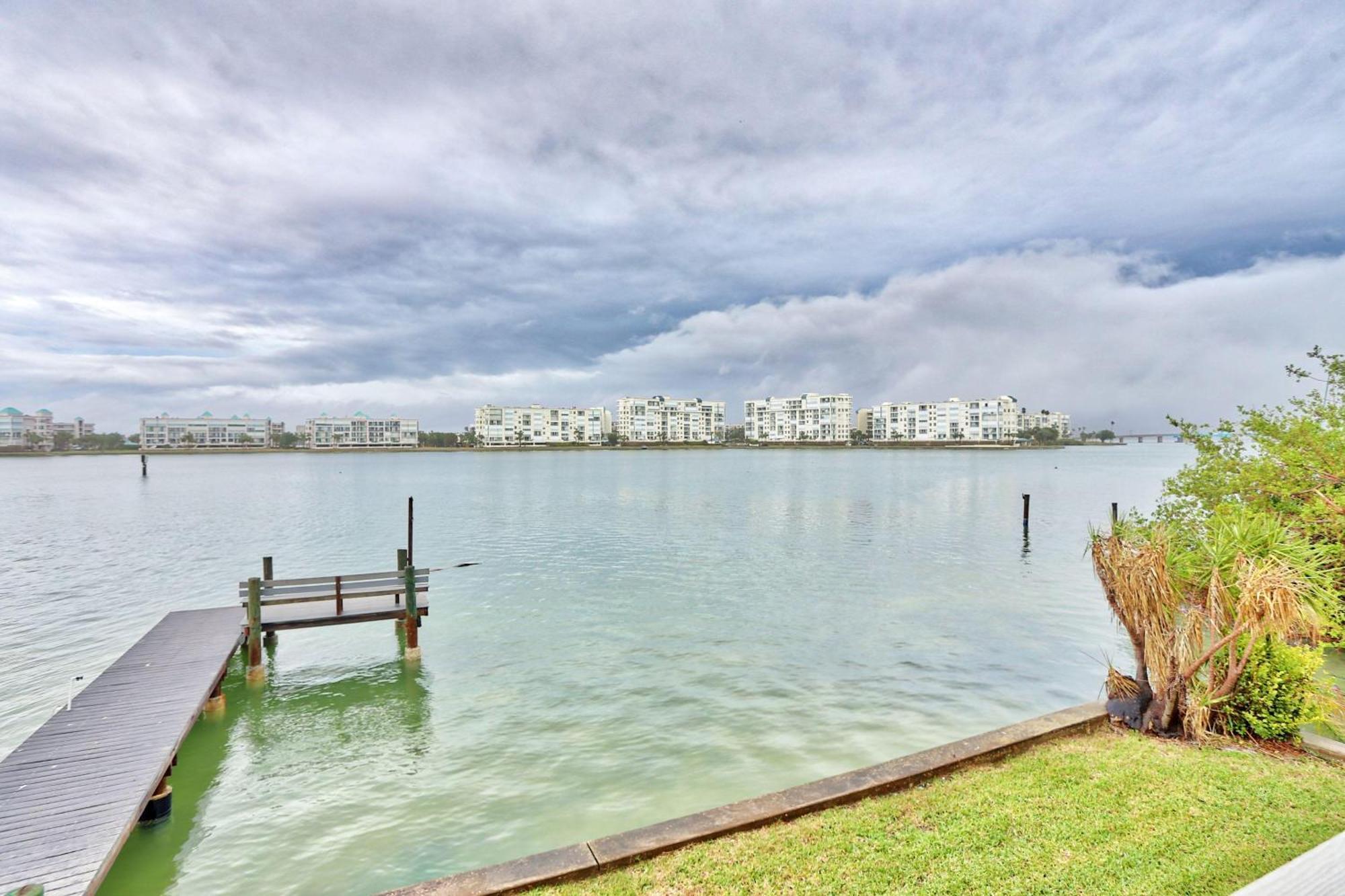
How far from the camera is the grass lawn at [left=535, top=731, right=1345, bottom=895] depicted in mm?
5176

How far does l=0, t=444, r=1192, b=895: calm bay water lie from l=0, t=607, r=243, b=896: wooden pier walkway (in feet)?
3.45

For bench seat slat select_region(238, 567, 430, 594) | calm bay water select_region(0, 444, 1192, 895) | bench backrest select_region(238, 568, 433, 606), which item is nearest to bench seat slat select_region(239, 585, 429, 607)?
bench backrest select_region(238, 568, 433, 606)

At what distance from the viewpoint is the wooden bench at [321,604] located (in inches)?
564

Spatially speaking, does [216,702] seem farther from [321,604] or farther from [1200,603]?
[1200,603]

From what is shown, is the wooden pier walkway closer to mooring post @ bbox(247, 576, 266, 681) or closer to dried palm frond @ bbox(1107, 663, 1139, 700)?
mooring post @ bbox(247, 576, 266, 681)

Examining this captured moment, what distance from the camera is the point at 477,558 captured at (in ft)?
97.7

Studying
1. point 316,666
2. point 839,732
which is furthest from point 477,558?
point 839,732

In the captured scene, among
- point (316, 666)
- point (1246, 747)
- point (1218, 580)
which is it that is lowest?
point (316, 666)

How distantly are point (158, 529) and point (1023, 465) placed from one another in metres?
123

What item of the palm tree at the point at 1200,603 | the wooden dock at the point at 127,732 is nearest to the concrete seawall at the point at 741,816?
the palm tree at the point at 1200,603

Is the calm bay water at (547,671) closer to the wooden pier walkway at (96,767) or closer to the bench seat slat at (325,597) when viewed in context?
the wooden pier walkway at (96,767)

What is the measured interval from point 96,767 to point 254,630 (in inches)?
251

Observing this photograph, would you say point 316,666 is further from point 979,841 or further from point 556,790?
point 979,841

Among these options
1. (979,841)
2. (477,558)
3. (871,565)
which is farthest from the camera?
(477,558)
